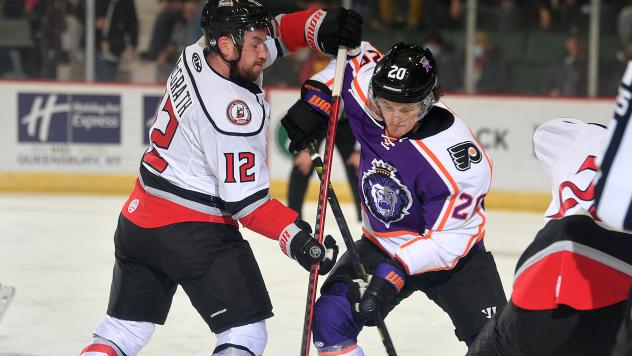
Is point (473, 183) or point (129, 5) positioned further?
point (129, 5)

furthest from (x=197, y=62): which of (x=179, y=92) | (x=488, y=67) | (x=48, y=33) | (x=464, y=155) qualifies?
(x=48, y=33)

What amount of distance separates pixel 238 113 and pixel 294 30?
0.60 metres

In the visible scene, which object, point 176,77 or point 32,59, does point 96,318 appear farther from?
point 32,59

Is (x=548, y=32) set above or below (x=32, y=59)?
above

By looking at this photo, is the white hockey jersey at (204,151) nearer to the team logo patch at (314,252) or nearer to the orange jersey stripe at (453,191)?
the team logo patch at (314,252)

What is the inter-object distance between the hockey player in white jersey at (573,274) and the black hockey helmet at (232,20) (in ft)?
3.01

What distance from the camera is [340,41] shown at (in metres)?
3.00

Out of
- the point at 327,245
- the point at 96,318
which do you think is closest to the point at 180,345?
the point at 96,318

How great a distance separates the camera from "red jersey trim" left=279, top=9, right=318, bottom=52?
3.11 metres

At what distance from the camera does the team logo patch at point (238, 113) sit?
2.59 meters

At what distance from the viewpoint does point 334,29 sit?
300 centimetres

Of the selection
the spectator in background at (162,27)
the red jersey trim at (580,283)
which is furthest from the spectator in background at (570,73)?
the red jersey trim at (580,283)

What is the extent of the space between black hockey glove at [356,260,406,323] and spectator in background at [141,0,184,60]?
5.86 metres

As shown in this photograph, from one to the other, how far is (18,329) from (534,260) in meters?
2.55
